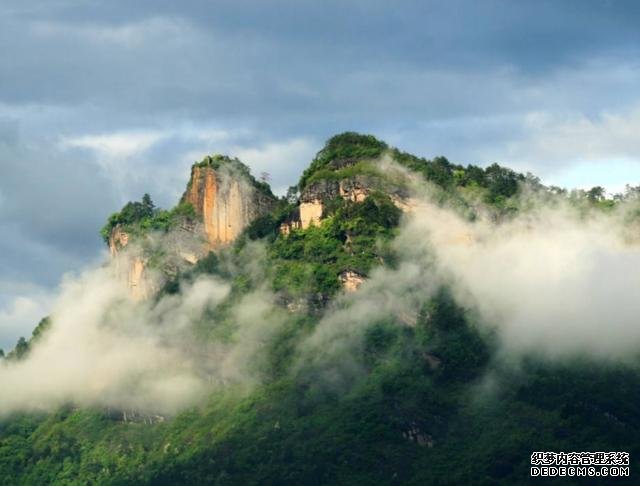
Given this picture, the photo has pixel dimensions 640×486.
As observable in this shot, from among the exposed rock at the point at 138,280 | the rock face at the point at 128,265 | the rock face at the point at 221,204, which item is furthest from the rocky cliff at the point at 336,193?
the rock face at the point at 128,265

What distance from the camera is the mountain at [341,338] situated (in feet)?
325

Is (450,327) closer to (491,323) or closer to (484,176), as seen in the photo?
(491,323)

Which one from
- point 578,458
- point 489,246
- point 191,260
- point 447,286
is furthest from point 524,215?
point 578,458

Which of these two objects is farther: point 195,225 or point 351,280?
point 195,225

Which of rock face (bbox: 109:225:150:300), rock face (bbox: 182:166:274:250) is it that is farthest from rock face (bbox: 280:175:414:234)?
rock face (bbox: 109:225:150:300)

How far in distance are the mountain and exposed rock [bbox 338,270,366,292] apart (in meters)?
0.13

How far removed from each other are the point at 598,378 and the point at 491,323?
9.29 m

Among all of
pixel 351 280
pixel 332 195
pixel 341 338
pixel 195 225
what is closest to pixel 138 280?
pixel 195 225

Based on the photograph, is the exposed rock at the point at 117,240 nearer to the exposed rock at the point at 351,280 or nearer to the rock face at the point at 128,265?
the rock face at the point at 128,265

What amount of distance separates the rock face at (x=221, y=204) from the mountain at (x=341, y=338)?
0.46ft

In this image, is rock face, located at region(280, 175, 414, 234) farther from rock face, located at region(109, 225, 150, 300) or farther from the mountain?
rock face, located at region(109, 225, 150, 300)

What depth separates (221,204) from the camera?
129 m

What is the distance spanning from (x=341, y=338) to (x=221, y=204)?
23.1 metres

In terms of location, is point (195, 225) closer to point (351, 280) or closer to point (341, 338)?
point (351, 280)
